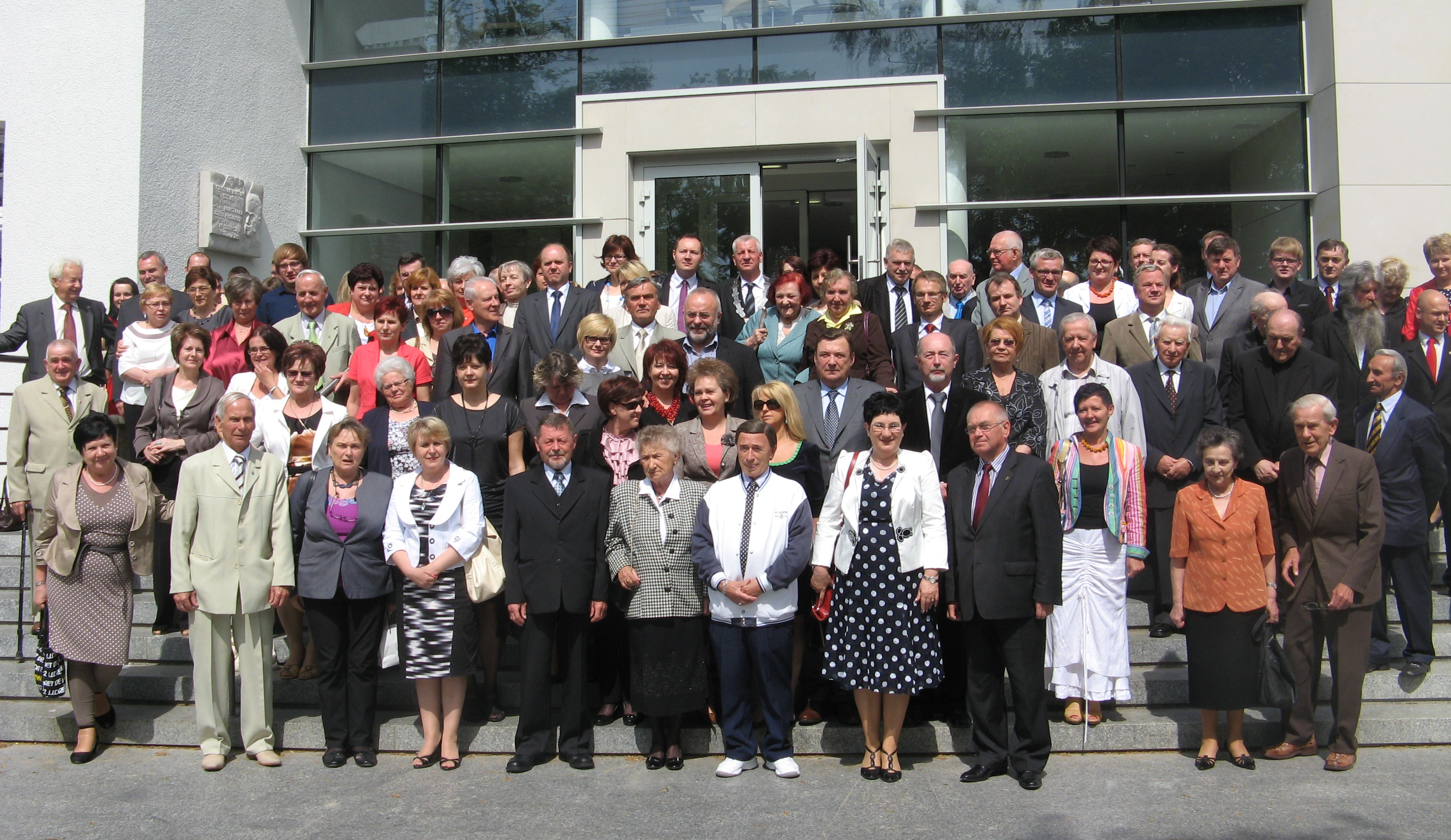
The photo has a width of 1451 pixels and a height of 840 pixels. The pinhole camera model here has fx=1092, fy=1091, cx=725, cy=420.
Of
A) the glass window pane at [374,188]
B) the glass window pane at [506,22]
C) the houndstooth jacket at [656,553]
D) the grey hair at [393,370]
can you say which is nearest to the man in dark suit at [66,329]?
the grey hair at [393,370]

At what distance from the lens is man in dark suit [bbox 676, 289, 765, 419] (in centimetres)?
696

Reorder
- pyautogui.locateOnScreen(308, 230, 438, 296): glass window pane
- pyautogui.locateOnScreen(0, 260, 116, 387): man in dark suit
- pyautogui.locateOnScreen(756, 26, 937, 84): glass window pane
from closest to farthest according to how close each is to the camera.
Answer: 1. pyautogui.locateOnScreen(0, 260, 116, 387): man in dark suit
2. pyautogui.locateOnScreen(756, 26, 937, 84): glass window pane
3. pyautogui.locateOnScreen(308, 230, 438, 296): glass window pane

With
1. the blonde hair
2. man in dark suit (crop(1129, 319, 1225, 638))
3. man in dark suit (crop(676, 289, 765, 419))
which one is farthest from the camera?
man in dark suit (crop(676, 289, 765, 419))

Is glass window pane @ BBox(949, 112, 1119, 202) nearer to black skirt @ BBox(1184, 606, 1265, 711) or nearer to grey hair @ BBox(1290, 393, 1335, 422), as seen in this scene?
grey hair @ BBox(1290, 393, 1335, 422)

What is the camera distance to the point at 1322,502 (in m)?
5.75

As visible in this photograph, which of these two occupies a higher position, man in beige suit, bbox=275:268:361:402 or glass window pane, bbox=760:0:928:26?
glass window pane, bbox=760:0:928:26

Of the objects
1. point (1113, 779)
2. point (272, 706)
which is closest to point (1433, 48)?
point (1113, 779)

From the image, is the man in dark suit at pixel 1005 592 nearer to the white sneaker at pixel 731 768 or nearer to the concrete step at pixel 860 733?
the concrete step at pixel 860 733

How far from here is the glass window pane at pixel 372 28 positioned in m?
12.5

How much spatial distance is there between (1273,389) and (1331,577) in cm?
138

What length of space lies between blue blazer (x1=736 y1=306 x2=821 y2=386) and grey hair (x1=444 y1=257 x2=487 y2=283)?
261 cm

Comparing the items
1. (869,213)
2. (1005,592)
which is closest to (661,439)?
(1005,592)

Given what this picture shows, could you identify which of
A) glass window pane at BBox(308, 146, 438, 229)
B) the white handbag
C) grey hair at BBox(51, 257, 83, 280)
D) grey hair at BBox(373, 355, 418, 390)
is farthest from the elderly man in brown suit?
glass window pane at BBox(308, 146, 438, 229)

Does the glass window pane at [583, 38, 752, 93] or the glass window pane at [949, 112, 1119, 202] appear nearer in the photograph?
the glass window pane at [949, 112, 1119, 202]
